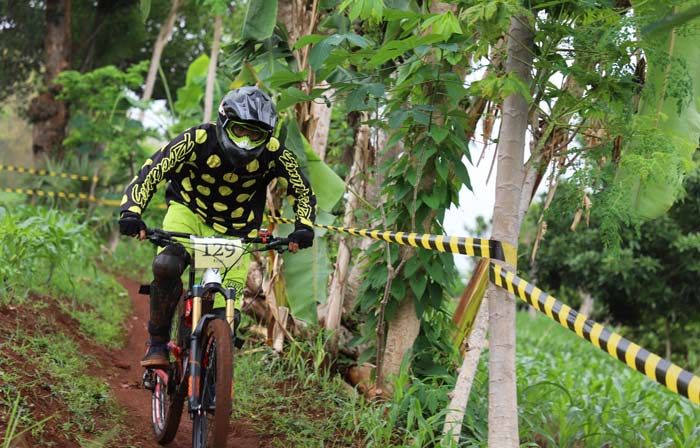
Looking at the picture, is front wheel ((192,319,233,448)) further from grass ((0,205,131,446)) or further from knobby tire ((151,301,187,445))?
grass ((0,205,131,446))

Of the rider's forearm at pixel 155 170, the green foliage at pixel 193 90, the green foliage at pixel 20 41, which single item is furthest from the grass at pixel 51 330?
the green foliage at pixel 20 41

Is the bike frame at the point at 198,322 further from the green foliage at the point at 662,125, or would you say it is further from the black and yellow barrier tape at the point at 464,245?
the green foliage at the point at 662,125

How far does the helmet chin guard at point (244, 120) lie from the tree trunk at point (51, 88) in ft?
41.5

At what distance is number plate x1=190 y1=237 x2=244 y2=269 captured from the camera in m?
4.36

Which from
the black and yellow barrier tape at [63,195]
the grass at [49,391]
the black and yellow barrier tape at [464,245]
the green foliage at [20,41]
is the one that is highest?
the green foliage at [20,41]

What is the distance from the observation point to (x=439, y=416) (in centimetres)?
495

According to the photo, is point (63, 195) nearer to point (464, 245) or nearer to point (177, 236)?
point (177, 236)

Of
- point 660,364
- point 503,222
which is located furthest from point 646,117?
point 660,364

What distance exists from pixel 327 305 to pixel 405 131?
6.13 ft

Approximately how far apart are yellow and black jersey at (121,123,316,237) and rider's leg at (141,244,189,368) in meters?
0.34

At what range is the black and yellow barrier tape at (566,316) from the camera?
257 centimetres

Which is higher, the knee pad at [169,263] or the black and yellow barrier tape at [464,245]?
the black and yellow barrier tape at [464,245]

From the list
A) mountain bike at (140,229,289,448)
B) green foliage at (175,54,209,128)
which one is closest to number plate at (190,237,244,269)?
mountain bike at (140,229,289,448)

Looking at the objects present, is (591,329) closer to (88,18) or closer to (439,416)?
(439,416)
